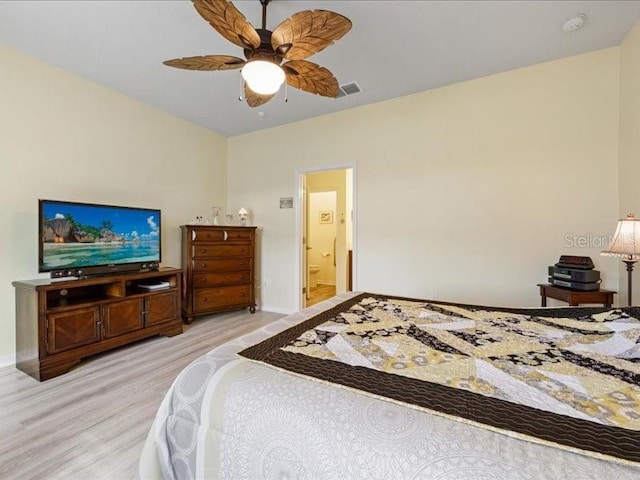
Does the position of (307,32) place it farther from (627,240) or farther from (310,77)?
(627,240)

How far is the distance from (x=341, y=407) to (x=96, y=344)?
8.84 feet

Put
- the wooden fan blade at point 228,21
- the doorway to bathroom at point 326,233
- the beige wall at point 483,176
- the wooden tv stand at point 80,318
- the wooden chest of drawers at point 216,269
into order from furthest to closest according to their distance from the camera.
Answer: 1. the doorway to bathroom at point 326,233
2. the wooden chest of drawers at point 216,269
3. the beige wall at point 483,176
4. the wooden tv stand at point 80,318
5. the wooden fan blade at point 228,21

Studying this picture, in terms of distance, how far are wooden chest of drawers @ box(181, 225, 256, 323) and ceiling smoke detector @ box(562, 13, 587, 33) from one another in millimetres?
3716

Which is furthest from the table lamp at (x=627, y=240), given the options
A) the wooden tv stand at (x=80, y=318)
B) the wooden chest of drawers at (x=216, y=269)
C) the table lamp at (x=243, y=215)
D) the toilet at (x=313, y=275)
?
the toilet at (x=313, y=275)

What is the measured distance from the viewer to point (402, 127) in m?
3.31

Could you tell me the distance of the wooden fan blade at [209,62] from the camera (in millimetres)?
1775

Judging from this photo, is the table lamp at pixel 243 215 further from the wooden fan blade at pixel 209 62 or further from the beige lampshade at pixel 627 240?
the beige lampshade at pixel 627 240

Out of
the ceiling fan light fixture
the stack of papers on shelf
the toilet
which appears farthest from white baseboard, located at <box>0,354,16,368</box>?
the toilet

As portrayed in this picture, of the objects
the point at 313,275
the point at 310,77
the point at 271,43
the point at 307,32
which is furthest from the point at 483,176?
the point at 313,275

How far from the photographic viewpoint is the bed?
626 mm

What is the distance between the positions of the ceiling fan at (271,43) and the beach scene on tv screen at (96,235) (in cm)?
171

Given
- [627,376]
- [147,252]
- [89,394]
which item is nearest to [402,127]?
[627,376]

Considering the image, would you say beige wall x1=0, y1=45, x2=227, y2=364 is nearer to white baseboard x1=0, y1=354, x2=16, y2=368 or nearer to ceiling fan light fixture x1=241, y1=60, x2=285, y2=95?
white baseboard x1=0, y1=354, x2=16, y2=368

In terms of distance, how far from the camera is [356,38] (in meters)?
2.30
